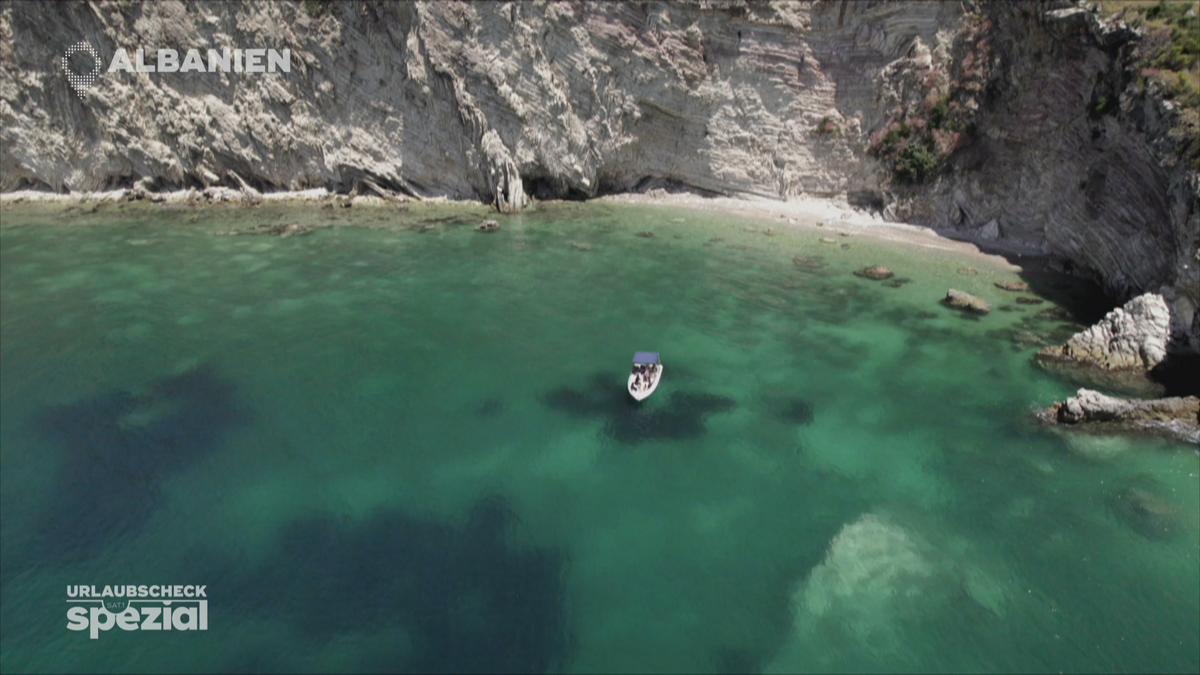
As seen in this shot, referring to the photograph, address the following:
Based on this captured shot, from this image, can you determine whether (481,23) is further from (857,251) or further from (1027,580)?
(1027,580)

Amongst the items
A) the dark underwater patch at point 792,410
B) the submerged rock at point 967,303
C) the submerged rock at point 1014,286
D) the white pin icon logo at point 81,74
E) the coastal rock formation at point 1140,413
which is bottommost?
the dark underwater patch at point 792,410

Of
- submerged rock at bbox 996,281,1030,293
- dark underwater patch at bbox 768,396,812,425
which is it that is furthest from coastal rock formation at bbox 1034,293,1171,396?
dark underwater patch at bbox 768,396,812,425

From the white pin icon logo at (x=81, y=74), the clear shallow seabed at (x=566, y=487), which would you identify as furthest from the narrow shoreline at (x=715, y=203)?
the clear shallow seabed at (x=566, y=487)

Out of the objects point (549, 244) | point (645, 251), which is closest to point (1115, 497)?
point (645, 251)

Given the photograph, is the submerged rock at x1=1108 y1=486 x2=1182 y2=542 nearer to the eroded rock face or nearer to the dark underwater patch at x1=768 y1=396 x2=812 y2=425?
the eroded rock face

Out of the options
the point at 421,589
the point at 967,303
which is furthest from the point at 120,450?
the point at 967,303

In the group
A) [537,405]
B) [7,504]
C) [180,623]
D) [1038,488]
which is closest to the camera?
[180,623]

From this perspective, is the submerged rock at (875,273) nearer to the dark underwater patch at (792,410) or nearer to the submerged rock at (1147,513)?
the dark underwater patch at (792,410)
